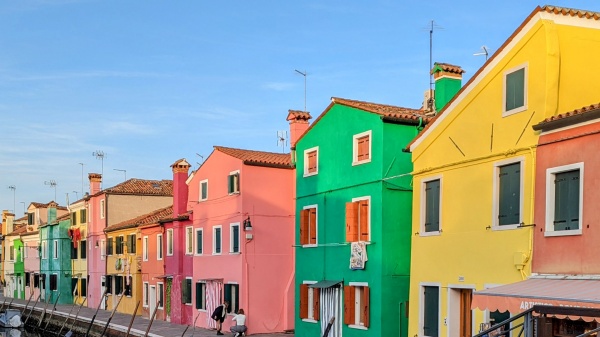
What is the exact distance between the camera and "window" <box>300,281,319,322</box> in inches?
995

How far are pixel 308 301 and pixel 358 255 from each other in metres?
4.09

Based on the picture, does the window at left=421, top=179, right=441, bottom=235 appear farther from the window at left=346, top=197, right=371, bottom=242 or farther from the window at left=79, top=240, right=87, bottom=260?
the window at left=79, top=240, right=87, bottom=260

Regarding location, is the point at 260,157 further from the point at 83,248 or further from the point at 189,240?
the point at 83,248

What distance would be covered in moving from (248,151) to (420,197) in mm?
14064

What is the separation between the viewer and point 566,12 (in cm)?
1620

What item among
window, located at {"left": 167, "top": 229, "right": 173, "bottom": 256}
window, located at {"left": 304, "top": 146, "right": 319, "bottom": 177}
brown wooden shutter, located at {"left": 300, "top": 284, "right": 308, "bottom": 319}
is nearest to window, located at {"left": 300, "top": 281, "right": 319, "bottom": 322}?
brown wooden shutter, located at {"left": 300, "top": 284, "right": 308, "bottom": 319}

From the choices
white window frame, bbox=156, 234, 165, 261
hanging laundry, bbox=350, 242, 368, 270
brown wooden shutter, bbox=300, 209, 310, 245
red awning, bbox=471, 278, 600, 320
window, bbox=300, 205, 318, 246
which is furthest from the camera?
white window frame, bbox=156, 234, 165, 261

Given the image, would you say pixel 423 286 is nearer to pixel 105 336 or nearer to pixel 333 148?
pixel 333 148

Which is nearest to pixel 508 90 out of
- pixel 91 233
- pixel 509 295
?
pixel 509 295

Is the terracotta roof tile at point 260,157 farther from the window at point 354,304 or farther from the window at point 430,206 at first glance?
the window at point 430,206

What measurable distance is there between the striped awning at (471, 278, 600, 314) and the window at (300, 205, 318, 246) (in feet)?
36.7

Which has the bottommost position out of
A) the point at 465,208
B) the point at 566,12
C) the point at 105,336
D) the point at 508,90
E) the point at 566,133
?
the point at 105,336

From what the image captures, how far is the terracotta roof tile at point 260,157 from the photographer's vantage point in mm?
30078

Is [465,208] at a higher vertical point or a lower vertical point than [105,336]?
higher
